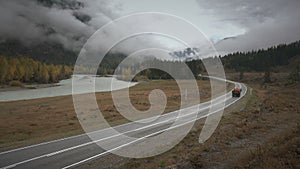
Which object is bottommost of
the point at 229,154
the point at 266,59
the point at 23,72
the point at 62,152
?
the point at 229,154

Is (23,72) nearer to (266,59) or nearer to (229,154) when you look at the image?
(229,154)

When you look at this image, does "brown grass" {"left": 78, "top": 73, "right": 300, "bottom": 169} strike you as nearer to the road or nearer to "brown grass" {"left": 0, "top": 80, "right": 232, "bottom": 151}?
the road

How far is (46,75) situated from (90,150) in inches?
4098

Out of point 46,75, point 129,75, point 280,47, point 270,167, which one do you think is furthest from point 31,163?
point 280,47

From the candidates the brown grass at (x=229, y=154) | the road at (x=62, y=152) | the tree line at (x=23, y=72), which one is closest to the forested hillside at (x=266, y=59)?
the tree line at (x=23, y=72)

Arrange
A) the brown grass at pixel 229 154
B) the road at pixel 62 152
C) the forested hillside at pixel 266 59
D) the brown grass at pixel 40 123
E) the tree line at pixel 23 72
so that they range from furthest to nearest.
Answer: the forested hillside at pixel 266 59 < the tree line at pixel 23 72 < the brown grass at pixel 40 123 < the road at pixel 62 152 < the brown grass at pixel 229 154

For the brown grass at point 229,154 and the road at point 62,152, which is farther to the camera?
the road at point 62,152

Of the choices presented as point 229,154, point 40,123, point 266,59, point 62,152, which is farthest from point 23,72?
point 266,59

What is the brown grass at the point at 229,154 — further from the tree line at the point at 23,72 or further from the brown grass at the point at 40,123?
the tree line at the point at 23,72

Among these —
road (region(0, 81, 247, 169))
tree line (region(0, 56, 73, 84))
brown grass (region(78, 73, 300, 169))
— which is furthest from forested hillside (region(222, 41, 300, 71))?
road (region(0, 81, 247, 169))

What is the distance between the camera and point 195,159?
31.2 ft

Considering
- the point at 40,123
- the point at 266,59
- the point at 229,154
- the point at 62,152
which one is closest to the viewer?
the point at 229,154

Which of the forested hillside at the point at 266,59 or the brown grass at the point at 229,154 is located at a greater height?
the forested hillside at the point at 266,59

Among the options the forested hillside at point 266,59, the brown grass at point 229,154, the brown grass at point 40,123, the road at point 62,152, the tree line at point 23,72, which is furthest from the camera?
the forested hillside at point 266,59
